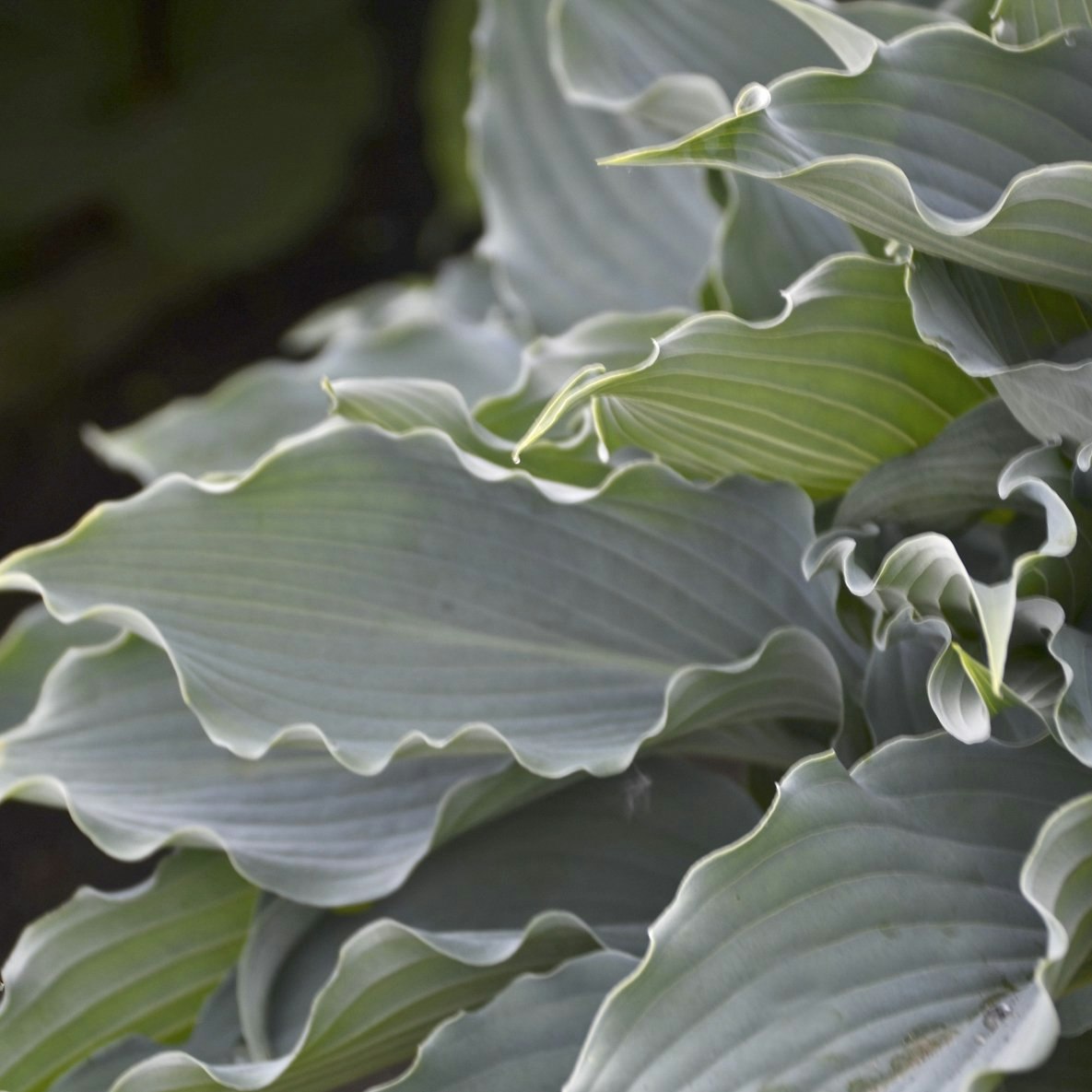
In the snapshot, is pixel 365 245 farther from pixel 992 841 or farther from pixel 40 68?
pixel 992 841

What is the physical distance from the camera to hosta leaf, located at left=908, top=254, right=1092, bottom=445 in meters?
0.36

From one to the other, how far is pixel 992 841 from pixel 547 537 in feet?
0.64

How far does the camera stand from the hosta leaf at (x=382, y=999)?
1.35 ft

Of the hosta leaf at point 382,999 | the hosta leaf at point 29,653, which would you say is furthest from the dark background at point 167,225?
the hosta leaf at point 382,999

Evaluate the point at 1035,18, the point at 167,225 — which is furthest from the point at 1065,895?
the point at 167,225

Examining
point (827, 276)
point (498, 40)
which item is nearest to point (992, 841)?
point (827, 276)

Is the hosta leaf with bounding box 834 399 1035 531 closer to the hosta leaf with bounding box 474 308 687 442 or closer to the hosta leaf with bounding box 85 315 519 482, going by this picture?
the hosta leaf with bounding box 474 308 687 442

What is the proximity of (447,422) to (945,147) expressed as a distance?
209 millimetres

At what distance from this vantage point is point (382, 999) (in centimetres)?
43

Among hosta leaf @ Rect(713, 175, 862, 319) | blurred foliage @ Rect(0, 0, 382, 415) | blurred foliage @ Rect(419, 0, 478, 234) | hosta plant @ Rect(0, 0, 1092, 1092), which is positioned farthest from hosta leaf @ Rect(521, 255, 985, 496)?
blurred foliage @ Rect(0, 0, 382, 415)

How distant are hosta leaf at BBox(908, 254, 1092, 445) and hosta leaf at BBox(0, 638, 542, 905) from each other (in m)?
0.23

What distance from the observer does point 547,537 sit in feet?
1.57

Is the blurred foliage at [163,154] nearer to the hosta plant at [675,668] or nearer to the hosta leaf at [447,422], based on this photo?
the hosta plant at [675,668]

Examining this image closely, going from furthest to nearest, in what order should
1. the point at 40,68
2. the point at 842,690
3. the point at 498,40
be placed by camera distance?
1. the point at 40,68
2. the point at 498,40
3. the point at 842,690
